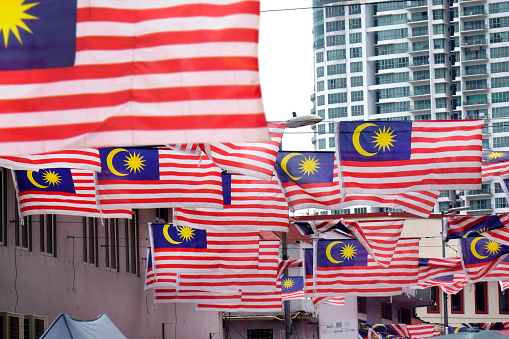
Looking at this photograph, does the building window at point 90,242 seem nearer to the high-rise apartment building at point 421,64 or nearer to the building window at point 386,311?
the building window at point 386,311

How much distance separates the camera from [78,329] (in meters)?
17.9

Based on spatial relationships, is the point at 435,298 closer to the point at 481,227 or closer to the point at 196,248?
the point at 481,227

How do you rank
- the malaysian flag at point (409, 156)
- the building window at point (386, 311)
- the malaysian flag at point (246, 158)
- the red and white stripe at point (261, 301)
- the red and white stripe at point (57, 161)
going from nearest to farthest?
the red and white stripe at point (57, 161), the malaysian flag at point (246, 158), the malaysian flag at point (409, 156), the red and white stripe at point (261, 301), the building window at point (386, 311)

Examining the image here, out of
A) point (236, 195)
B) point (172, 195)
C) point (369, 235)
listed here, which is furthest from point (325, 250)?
point (172, 195)

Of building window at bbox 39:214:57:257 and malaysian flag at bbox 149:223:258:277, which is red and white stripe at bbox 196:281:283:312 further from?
building window at bbox 39:214:57:257

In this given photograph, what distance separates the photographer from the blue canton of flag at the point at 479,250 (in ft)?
95.3

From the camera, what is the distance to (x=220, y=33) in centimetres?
919

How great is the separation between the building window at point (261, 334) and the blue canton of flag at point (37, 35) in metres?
46.9

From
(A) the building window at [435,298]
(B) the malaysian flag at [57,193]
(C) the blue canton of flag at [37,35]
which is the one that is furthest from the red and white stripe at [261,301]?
(A) the building window at [435,298]

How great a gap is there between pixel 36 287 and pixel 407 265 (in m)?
10.2

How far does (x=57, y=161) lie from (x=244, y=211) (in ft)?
18.0

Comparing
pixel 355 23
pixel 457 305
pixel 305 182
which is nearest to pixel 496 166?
pixel 305 182

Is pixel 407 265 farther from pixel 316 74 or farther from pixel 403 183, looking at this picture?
pixel 316 74

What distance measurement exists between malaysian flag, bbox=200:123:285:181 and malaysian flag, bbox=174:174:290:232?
11.8 feet
